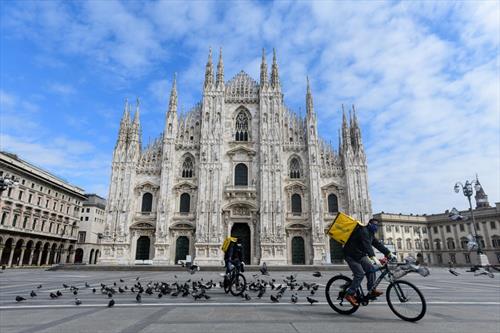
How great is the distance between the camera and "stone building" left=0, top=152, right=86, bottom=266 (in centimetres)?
3653

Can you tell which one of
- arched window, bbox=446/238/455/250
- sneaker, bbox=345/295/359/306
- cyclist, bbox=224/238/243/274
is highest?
arched window, bbox=446/238/455/250

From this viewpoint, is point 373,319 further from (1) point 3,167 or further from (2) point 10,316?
(1) point 3,167

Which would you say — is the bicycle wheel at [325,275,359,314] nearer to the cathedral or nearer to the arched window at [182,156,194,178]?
the cathedral

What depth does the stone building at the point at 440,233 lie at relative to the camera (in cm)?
5050

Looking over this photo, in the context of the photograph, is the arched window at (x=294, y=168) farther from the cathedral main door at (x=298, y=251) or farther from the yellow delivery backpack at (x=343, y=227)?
the yellow delivery backpack at (x=343, y=227)

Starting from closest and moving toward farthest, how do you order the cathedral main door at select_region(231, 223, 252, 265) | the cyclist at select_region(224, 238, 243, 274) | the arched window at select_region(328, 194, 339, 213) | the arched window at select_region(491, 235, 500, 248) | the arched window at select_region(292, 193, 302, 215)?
the cyclist at select_region(224, 238, 243, 274)
the cathedral main door at select_region(231, 223, 252, 265)
the arched window at select_region(292, 193, 302, 215)
the arched window at select_region(328, 194, 339, 213)
the arched window at select_region(491, 235, 500, 248)

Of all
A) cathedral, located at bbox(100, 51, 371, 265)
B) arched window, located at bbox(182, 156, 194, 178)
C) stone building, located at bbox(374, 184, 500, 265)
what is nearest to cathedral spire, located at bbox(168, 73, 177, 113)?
cathedral, located at bbox(100, 51, 371, 265)

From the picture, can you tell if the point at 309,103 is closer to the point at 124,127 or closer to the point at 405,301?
the point at 124,127

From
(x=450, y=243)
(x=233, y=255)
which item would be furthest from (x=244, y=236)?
(x=450, y=243)

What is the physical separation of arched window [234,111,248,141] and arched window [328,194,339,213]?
38.6ft

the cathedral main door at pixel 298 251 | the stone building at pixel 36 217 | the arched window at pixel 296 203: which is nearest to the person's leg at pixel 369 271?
the cathedral main door at pixel 298 251

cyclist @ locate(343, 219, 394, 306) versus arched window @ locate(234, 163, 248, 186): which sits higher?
arched window @ locate(234, 163, 248, 186)

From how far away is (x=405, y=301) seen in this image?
5.38 m

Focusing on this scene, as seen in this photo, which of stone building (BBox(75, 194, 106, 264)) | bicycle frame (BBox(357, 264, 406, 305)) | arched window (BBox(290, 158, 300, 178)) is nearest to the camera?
bicycle frame (BBox(357, 264, 406, 305))
